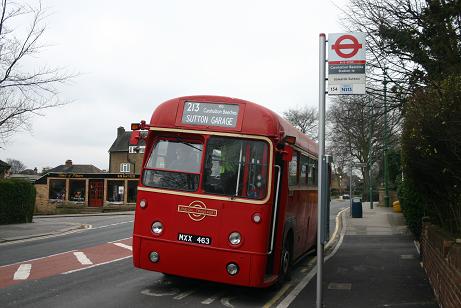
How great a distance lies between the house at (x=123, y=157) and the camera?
229 feet

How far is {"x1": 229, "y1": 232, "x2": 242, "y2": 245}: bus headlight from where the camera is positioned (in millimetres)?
7855

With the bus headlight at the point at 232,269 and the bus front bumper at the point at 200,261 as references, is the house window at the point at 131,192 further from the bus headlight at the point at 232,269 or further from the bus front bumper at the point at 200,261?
the bus headlight at the point at 232,269

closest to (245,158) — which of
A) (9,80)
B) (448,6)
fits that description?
(448,6)

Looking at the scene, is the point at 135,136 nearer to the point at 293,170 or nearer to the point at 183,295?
the point at 183,295

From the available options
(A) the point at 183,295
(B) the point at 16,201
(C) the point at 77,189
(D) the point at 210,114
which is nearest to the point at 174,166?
(D) the point at 210,114

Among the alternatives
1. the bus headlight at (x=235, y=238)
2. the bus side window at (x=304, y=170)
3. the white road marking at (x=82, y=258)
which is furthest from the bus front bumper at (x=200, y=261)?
the white road marking at (x=82, y=258)

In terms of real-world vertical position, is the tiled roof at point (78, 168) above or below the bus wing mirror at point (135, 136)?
above

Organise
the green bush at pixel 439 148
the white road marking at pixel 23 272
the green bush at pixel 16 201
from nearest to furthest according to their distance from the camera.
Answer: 1. the green bush at pixel 439 148
2. the white road marking at pixel 23 272
3. the green bush at pixel 16 201

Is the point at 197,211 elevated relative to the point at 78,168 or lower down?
lower down

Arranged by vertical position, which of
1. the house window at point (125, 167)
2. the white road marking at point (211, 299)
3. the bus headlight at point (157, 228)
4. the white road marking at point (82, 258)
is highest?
the house window at point (125, 167)

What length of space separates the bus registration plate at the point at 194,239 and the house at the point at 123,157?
61.7 m

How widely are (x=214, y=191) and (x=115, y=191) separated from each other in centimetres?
4752

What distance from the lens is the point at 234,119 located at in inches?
327

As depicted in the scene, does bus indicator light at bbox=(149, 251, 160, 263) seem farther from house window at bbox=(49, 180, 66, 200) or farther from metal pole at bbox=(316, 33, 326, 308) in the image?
house window at bbox=(49, 180, 66, 200)
